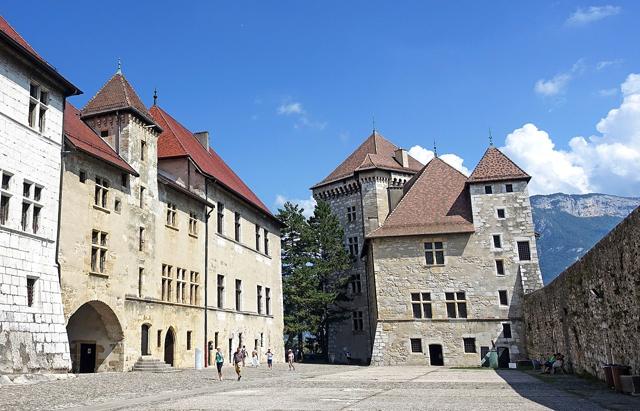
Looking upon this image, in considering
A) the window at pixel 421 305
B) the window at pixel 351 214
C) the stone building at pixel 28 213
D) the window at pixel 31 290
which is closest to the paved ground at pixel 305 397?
the stone building at pixel 28 213

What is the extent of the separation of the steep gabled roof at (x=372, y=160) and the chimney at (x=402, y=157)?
279 mm

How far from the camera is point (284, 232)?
54.8m

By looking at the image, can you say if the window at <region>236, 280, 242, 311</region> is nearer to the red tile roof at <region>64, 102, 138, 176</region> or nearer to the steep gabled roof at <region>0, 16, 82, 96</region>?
the red tile roof at <region>64, 102, 138, 176</region>

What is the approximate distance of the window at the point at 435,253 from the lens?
125 ft

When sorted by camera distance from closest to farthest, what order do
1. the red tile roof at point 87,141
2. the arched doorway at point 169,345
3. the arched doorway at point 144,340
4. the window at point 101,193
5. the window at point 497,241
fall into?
the red tile roof at point 87,141
the window at point 101,193
the arched doorway at point 144,340
the arched doorway at point 169,345
the window at point 497,241

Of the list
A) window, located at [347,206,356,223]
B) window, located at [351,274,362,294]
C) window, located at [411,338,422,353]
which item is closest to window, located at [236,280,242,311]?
window, located at [411,338,422,353]

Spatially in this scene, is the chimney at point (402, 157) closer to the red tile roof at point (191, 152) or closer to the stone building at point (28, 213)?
the red tile roof at point (191, 152)

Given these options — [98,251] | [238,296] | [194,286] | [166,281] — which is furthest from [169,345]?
[238,296]

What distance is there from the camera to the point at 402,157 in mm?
55219

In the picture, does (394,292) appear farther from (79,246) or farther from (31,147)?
(31,147)

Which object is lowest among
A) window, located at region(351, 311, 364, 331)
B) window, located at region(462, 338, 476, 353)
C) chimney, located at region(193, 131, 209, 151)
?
window, located at region(462, 338, 476, 353)

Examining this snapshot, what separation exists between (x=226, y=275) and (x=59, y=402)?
71.7 ft

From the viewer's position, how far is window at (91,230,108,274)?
2292 cm

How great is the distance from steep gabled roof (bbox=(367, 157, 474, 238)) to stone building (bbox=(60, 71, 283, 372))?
10.7m
